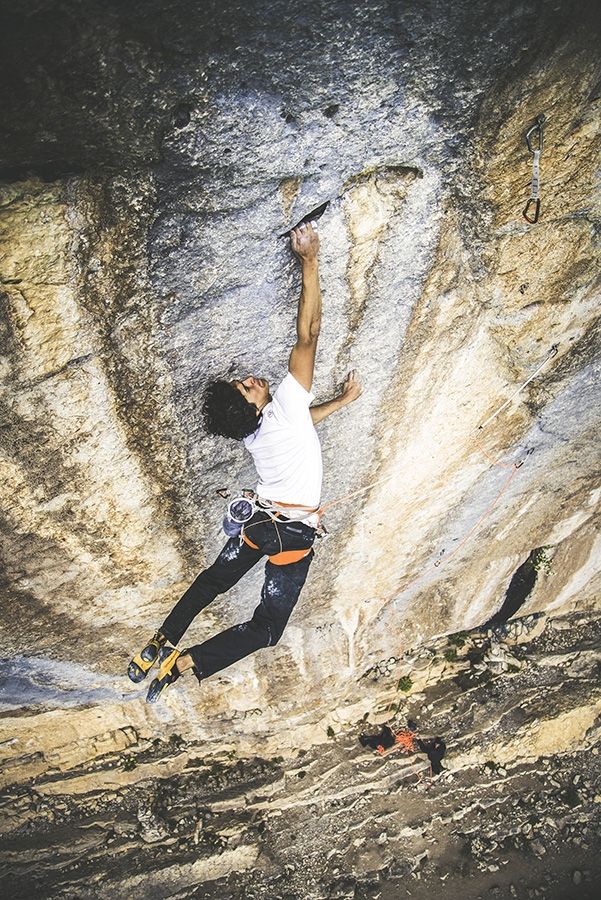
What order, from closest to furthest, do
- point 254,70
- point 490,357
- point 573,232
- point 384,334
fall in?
point 254,70
point 573,232
point 384,334
point 490,357

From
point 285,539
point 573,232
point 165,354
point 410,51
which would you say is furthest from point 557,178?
point 285,539

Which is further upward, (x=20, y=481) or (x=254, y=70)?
(x=254, y=70)

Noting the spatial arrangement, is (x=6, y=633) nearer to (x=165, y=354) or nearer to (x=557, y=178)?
(x=165, y=354)

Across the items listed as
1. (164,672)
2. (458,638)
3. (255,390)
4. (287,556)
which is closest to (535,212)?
(255,390)

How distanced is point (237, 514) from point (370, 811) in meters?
4.73

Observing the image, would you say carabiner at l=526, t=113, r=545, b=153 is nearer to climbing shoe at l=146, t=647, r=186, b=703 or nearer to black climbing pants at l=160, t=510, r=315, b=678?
black climbing pants at l=160, t=510, r=315, b=678

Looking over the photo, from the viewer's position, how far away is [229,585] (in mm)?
3607

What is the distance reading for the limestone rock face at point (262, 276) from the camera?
1.94m

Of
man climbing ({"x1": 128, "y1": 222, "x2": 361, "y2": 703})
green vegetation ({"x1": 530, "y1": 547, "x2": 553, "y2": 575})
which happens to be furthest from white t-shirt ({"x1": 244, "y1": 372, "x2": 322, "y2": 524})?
green vegetation ({"x1": 530, "y1": 547, "x2": 553, "y2": 575})

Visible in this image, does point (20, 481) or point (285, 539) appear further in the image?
point (285, 539)

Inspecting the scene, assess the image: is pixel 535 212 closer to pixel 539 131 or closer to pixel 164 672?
pixel 539 131

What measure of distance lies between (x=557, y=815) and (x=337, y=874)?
2.67m

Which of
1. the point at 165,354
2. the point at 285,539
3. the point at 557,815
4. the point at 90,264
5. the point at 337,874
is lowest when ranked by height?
the point at 557,815

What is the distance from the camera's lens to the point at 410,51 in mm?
2062
